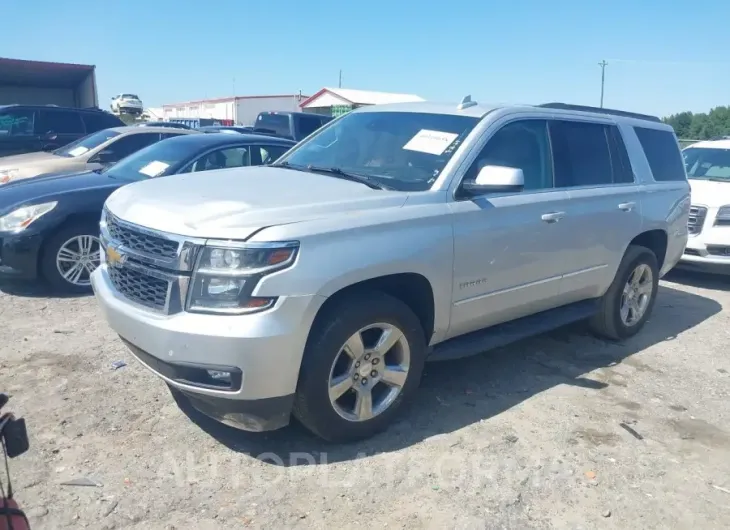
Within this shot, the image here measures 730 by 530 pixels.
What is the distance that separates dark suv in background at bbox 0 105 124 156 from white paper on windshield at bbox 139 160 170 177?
22.4 ft

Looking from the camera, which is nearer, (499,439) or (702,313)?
(499,439)

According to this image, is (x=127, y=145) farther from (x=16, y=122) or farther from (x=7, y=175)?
(x=16, y=122)

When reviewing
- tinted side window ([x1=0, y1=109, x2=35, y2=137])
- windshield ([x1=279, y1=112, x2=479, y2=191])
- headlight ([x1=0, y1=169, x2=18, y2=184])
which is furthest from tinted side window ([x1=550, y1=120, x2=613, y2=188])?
tinted side window ([x1=0, y1=109, x2=35, y2=137])

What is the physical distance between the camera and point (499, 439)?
150 inches

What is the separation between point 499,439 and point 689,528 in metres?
1.07

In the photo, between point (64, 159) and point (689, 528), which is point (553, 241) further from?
point (64, 159)

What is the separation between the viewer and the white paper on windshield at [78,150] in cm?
888

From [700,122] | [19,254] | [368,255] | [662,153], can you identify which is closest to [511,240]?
[368,255]

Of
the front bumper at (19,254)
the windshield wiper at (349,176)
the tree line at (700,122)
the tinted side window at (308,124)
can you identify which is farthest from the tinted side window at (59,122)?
the tree line at (700,122)

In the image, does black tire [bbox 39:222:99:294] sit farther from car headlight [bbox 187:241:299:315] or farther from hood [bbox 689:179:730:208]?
hood [bbox 689:179:730:208]

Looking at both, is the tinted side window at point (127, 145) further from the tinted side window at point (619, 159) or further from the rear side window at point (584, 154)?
the tinted side window at point (619, 159)

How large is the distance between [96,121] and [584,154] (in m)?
11.0

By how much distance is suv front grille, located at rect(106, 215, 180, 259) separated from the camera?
3160 millimetres

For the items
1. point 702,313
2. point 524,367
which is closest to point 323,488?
point 524,367
